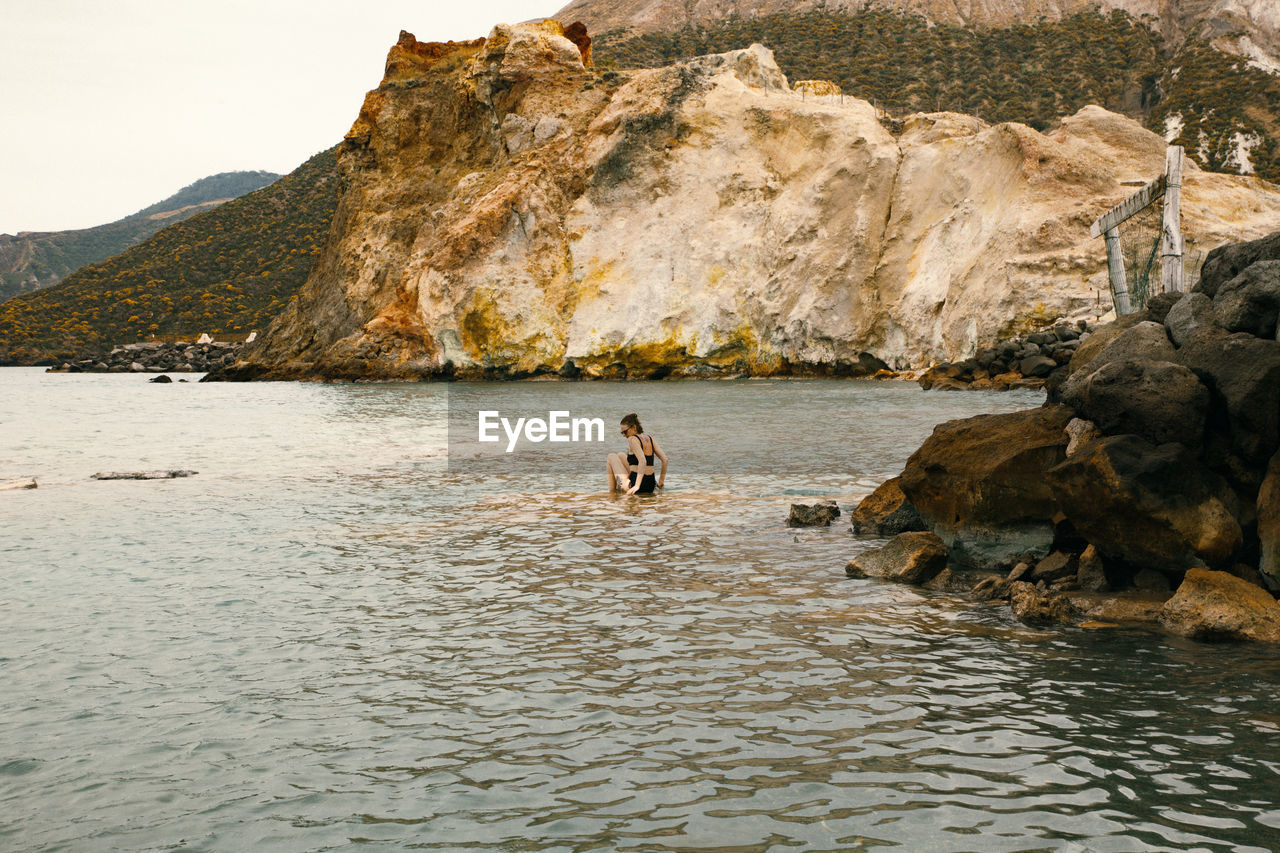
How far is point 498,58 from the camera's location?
67188mm

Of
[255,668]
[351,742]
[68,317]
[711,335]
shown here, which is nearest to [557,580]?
[255,668]

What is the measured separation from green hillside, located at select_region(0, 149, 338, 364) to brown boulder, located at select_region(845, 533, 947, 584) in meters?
102

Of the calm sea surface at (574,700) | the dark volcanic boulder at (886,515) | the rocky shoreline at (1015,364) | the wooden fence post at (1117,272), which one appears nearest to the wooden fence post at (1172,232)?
the wooden fence post at (1117,272)

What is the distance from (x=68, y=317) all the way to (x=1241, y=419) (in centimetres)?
13214

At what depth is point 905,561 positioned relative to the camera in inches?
379

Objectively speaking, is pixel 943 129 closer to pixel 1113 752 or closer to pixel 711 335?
pixel 711 335

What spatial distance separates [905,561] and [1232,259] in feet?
15.9

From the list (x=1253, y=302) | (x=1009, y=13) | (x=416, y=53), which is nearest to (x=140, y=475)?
(x=1253, y=302)

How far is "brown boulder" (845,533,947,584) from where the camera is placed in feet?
31.3

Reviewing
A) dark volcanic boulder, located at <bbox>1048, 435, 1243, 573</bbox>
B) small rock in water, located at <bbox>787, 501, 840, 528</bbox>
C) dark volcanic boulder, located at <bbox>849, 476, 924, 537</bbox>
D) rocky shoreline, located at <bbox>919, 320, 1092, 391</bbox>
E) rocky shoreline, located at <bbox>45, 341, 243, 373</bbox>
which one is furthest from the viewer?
rocky shoreline, located at <bbox>45, 341, 243, 373</bbox>

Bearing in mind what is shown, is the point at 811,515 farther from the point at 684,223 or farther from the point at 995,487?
the point at 684,223

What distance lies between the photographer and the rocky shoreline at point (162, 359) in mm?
94500

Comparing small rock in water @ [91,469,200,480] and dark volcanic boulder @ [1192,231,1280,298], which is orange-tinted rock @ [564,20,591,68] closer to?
small rock in water @ [91,469,200,480]

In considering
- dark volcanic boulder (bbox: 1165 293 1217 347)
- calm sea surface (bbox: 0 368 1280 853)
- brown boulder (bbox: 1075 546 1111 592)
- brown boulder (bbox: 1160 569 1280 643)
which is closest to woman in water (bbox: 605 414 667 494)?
calm sea surface (bbox: 0 368 1280 853)
